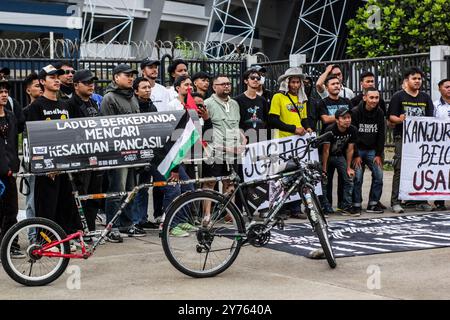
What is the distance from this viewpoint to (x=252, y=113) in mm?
11289

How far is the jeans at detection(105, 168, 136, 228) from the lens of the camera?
9719 millimetres

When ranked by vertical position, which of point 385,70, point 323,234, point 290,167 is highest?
point 385,70

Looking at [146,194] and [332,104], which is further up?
[332,104]

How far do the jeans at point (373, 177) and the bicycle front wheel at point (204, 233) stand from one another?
418cm

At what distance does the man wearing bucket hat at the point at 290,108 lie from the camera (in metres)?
11.4

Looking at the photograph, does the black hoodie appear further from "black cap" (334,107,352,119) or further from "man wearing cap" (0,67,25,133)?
"man wearing cap" (0,67,25,133)

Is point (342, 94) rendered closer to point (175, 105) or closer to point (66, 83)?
point (175, 105)

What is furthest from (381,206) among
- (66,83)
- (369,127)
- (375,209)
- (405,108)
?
(66,83)

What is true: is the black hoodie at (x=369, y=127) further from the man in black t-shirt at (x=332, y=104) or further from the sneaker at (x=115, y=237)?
the sneaker at (x=115, y=237)

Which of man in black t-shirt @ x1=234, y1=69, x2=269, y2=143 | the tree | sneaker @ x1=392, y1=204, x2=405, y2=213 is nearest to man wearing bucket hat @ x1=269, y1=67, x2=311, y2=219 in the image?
man in black t-shirt @ x1=234, y1=69, x2=269, y2=143

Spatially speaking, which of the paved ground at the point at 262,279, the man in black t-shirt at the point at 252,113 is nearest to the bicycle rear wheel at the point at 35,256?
the paved ground at the point at 262,279

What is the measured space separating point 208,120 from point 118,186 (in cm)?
167

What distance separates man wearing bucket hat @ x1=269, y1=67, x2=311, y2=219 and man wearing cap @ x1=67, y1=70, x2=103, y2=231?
2594mm

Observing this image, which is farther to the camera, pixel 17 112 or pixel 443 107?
pixel 443 107
